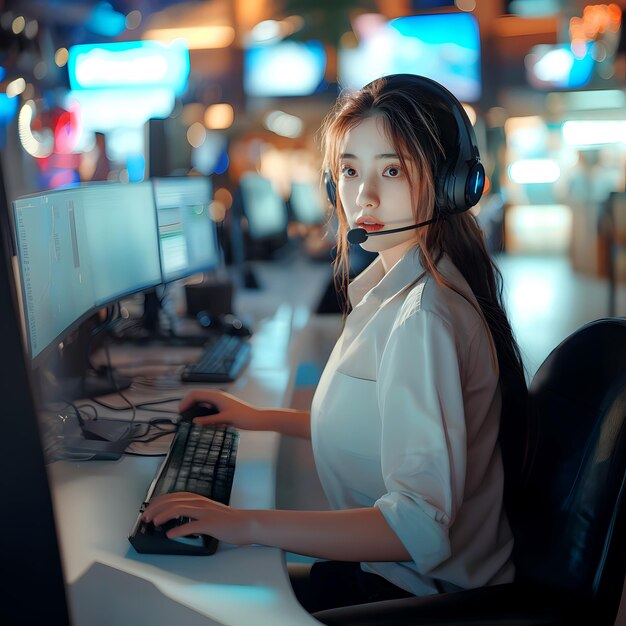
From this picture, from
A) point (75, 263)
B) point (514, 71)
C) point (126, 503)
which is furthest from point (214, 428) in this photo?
point (514, 71)

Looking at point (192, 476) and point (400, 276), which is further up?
point (400, 276)

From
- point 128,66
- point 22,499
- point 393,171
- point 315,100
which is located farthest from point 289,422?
point 315,100

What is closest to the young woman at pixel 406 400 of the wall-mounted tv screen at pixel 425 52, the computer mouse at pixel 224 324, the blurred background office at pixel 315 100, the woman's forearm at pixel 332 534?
the woman's forearm at pixel 332 534

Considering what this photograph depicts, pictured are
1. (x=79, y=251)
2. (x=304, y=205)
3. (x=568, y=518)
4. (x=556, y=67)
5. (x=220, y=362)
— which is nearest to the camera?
(x=568, y=518)

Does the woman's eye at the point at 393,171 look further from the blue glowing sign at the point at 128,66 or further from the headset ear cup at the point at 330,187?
the blue glowing sign at the point at 128,66

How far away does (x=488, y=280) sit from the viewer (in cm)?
118

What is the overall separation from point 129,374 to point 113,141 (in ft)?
11.6

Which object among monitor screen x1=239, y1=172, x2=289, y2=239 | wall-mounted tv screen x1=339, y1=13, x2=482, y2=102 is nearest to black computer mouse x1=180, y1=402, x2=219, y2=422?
monitor screen x1=239, y1=172, x2=289, y2=239

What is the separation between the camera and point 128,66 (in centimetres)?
439

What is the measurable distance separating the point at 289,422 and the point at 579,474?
1.87 feet

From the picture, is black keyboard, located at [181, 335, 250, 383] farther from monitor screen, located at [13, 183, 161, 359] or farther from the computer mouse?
monitor screen, located at [13, 183, 161, 359]

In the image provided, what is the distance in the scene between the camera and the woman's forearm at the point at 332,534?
0.93 m

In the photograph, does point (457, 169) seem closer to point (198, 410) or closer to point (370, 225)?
point (370, 225)

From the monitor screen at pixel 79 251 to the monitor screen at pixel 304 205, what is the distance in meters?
3.63
